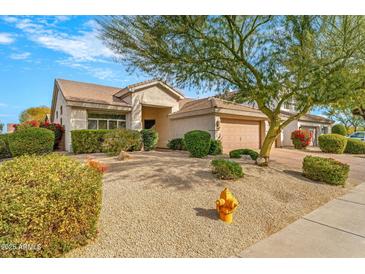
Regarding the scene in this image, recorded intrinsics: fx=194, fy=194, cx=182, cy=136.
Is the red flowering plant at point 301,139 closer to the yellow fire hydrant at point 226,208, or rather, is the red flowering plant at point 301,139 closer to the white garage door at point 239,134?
the white garage door at point 239,134

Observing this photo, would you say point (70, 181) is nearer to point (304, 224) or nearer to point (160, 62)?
point (304, 224)

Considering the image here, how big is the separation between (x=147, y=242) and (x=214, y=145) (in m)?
9.14

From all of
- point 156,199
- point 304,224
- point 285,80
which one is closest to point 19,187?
point 156,199

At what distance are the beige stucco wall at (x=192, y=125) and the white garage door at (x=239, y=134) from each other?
105 centimetres

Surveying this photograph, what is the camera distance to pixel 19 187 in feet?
8.68

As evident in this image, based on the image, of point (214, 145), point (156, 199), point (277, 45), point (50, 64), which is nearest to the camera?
point (156, 199)

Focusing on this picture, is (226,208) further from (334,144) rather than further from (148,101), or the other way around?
(334,144)

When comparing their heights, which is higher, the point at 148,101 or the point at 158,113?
the point at 148,101

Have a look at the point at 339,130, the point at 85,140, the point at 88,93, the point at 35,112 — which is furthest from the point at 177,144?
the point at 35,112

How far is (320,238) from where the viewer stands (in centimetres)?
357

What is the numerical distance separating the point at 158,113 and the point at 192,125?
506 centimetres

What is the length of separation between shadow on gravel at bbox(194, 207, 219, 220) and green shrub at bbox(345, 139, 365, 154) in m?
17.4

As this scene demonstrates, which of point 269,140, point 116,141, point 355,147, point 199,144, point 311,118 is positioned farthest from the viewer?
point 311,118

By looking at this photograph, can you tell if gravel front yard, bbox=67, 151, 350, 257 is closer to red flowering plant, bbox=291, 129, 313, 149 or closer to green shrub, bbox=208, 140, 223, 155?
green shrub, bbox=208, 140, 223, 155
